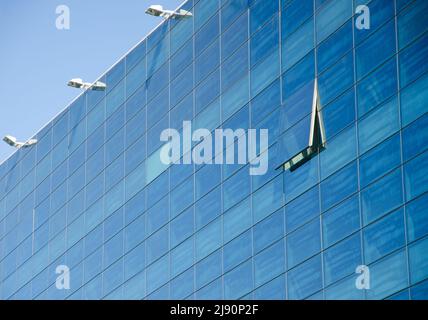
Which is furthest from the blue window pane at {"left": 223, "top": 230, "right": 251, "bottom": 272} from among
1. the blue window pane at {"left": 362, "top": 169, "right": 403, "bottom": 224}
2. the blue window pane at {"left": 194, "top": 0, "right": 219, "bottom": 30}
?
the blue window pane at {"left": 194, "top": 0, "right": 219, "bottom": 30}

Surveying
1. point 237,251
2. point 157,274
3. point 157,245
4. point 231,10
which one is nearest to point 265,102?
point 237,251

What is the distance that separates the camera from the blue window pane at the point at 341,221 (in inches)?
2304

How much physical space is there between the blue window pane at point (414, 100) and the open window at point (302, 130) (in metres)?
6.83

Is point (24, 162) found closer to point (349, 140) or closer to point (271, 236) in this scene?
point (271, 236)

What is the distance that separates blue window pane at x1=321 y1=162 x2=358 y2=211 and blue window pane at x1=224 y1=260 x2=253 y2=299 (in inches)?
314

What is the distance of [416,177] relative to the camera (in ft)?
178

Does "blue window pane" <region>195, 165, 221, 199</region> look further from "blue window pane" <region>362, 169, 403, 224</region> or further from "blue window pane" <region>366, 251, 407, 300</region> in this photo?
"blue window pane" <region>366, 251, 407, 300</region>

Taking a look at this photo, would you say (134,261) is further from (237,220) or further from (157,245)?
(237,220)

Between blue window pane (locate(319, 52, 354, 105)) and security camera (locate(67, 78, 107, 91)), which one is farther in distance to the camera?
security camera (locate(67, 78, 107, 91))

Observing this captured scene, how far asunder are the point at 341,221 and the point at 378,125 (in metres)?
4.74

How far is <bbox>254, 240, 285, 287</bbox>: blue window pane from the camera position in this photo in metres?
64.6

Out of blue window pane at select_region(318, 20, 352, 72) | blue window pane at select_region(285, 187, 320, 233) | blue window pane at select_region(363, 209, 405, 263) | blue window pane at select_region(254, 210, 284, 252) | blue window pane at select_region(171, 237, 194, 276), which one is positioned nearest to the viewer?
blue window pane at select_region(363, 209, 405, 263)

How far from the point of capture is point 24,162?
103 metres
